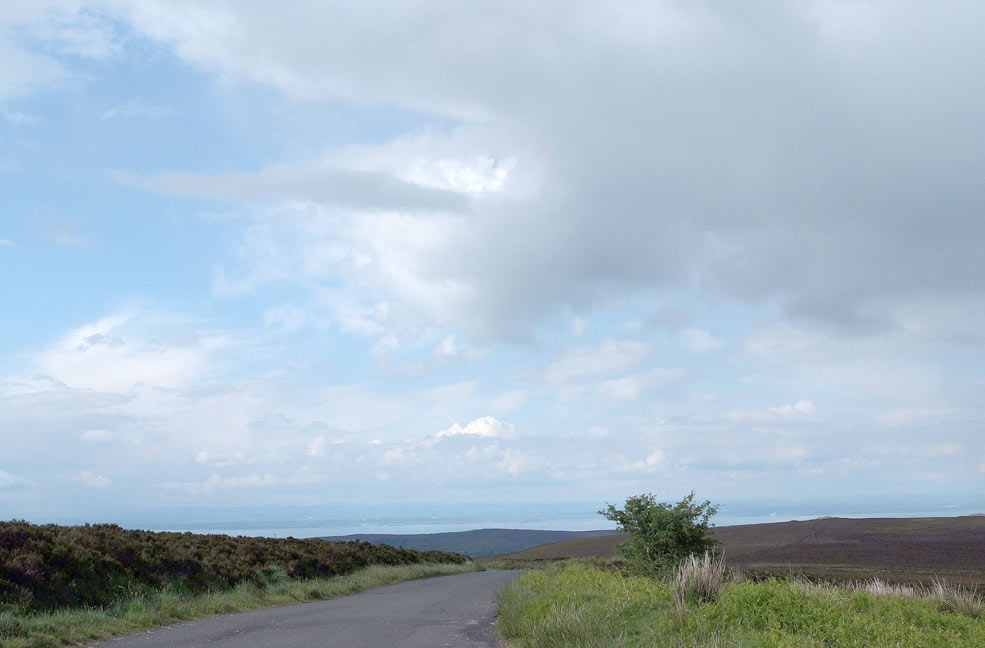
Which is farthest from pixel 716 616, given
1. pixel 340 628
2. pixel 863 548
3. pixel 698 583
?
pixel 863 548

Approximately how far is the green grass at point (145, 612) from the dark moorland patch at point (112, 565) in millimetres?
592

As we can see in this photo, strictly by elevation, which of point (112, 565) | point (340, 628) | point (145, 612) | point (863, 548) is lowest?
point (863, 548)

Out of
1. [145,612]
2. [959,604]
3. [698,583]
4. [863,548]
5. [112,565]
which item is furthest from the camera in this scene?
[863,548]

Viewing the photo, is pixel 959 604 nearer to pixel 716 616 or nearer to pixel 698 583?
pixel 698 583

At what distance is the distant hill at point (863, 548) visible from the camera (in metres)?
50.4

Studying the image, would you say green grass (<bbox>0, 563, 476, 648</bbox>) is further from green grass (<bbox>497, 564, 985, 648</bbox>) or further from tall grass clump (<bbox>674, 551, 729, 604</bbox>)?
tall grass clump (<bbox>674, 551, 729, 604</bbox>)

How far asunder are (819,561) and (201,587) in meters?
54.0

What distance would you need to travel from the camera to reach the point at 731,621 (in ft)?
36.6

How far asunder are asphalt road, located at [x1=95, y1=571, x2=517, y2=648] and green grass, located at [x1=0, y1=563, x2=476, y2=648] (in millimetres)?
559

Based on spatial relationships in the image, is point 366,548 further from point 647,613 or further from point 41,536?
point 647,613

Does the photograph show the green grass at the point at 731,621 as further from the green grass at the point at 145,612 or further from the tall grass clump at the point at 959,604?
the green grass at the point at 145,612

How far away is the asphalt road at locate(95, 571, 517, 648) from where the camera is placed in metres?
12.5

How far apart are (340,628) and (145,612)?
4303 millimetres

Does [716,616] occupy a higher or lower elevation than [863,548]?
higher
